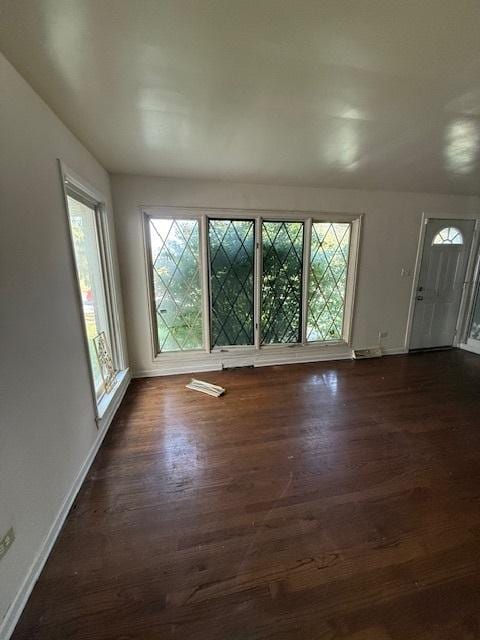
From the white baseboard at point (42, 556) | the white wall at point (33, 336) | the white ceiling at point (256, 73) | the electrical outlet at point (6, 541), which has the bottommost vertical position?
the white baseboard at point (42, 556)

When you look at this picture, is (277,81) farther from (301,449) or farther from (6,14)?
(301,449)

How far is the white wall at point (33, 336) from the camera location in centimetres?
104

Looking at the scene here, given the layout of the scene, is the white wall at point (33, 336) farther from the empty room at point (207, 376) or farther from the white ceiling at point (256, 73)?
the white ceiling at point (256, 73)

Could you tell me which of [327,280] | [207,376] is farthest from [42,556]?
[327,280]

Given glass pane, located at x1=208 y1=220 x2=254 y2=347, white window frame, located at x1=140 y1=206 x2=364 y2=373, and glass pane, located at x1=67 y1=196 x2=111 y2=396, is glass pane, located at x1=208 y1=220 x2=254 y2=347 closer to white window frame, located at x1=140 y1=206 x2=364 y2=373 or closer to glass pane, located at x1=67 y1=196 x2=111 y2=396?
white window frame, located at x1=140 y1=206 x2=364 y2=373

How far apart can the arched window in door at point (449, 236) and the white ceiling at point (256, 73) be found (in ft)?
5.69

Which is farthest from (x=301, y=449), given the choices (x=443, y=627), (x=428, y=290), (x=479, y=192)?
(x=479, y=192)

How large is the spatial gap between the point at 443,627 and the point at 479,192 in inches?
176

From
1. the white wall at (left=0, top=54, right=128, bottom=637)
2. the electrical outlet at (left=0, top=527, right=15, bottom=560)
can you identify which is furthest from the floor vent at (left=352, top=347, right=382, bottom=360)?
the electrical outlet at (left=0, top=527, right=15, bottom=560)

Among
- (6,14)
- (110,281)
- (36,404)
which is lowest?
(36,404)

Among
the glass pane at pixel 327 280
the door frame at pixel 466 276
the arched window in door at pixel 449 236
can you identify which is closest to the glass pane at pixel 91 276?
the glass pane at pixel 327 280

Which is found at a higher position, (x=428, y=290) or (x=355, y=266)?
(x=355, y=266)

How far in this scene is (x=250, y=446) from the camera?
1.94m

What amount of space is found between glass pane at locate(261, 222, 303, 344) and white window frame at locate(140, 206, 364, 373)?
3.1 inches
